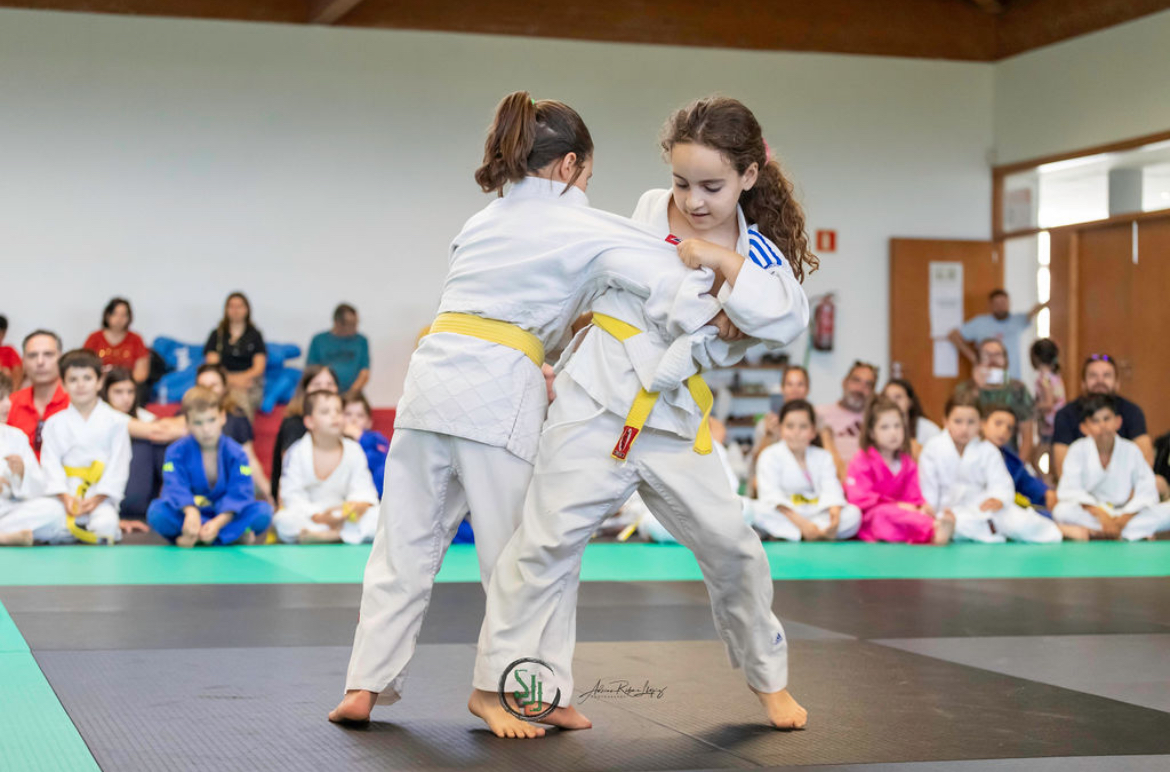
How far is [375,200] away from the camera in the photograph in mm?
9961

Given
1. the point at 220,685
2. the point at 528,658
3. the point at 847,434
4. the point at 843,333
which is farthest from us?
the point at 843,333

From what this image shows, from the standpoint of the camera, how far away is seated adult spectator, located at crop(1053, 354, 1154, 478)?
7.36 meters

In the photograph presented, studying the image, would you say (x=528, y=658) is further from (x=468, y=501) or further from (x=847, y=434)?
(x=847, y=434)

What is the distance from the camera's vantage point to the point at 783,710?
8.05 feet

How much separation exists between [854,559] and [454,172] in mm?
5429

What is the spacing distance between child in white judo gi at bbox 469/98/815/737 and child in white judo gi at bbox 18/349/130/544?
13.4ft

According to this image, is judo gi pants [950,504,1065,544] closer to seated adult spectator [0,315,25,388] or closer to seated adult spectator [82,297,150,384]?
seated adult spectator [82,297,150,384]

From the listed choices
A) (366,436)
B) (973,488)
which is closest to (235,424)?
(366,436)

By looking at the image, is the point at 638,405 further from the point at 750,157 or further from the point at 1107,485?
the point at 1107,485

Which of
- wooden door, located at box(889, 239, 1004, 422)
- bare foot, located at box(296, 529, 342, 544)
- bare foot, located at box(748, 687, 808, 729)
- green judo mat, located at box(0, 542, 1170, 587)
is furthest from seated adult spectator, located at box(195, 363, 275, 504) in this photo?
wooden door, located at box(889, 239, 1004, 422)

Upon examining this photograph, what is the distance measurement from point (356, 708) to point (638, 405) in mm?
747

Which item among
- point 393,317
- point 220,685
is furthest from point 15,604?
point 393,317

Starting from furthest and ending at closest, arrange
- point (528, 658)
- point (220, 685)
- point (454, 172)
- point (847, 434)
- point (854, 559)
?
point (454, 172), point (847, 434), point (854, 559), point (220, 685), point (528, 658)

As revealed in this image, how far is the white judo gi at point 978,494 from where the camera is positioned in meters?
6.60
